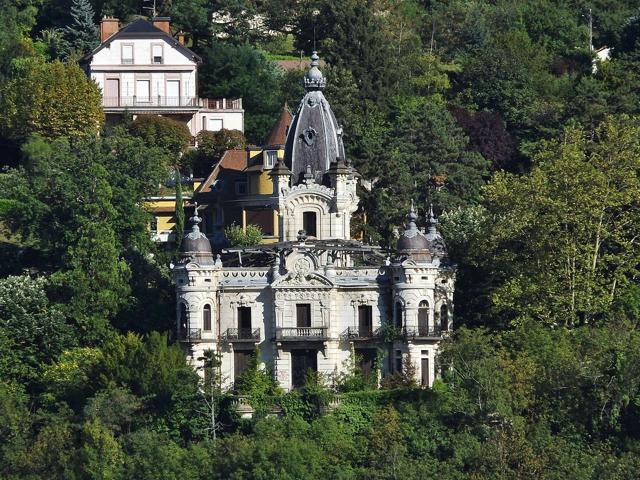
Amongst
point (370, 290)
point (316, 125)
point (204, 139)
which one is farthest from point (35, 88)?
point (370, 290)

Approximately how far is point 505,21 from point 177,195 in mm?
40031

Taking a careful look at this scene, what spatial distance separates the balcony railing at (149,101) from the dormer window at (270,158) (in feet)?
54.2

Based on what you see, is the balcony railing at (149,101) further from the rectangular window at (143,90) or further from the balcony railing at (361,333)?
the balcony railing at (361,333)

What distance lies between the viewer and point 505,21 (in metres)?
160

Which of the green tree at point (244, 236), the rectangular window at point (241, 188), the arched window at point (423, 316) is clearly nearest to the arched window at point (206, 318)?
the arched window at point (423, 316)

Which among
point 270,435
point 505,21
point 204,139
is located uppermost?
point 505,21

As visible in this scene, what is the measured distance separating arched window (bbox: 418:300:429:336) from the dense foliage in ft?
4.15

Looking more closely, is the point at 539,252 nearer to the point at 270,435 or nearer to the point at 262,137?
the point at 270,435

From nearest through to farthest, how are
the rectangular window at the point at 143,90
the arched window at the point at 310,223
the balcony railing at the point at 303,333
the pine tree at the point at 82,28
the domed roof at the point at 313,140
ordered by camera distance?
the balcony railing at the point at 303,333
the arched window at the point at 310,223
the domed roof at the point at 313,140
the rectangular window at the point at 143,90
the pine tree at the point at 82,28

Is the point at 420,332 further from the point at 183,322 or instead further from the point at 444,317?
the point at 183,322

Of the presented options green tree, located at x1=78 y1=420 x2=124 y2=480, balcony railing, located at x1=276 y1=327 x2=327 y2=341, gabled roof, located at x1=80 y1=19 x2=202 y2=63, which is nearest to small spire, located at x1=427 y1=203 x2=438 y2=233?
balcony railing, located at x1=276 y1=327 x2=327 y2=341

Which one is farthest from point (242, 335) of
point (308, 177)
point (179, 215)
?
point (179, 215)

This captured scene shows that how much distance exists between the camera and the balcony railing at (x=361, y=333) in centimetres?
10875

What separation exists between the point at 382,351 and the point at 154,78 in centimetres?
3819
